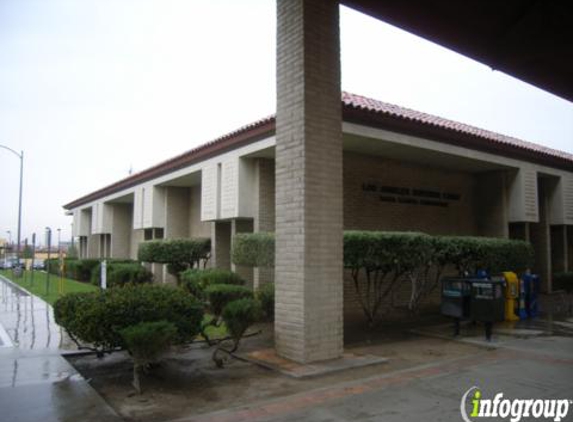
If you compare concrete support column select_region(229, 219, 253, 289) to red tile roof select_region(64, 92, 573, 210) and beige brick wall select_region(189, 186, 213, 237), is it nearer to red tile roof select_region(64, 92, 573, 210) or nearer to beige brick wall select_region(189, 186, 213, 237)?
red tile roof select_region(64, 92, 573, 210)

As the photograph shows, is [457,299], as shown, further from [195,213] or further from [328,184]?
[195,213]

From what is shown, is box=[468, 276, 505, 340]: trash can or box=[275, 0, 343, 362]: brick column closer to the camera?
box=[275, 0, 343, 362]: brick column

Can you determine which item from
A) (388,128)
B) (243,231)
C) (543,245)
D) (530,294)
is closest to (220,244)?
(243,231)

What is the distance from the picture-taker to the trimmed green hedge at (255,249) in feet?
35.6

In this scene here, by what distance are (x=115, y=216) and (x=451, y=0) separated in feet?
77.2

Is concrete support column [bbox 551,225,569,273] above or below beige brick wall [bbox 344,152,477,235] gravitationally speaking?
below

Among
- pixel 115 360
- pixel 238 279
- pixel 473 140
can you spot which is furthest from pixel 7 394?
pixel 473 140

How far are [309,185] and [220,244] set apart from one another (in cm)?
846

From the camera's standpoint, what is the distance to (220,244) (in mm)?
15461

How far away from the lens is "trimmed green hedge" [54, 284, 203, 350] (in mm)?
6105

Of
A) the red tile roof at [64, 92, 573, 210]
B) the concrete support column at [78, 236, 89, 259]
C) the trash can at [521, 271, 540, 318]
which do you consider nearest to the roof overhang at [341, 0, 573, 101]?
the red tile roof at [64, 92, 573, 210]

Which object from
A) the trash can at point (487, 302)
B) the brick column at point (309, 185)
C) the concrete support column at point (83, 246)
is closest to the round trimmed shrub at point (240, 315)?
the brick column at point (309, 185)

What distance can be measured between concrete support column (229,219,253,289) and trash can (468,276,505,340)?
639 cm

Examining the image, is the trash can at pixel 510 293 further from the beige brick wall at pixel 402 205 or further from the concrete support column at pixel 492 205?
the concrete support column at pixel 492 205
